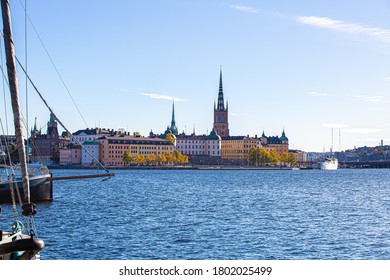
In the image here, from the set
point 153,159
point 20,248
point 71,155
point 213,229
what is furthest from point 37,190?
point 71,155

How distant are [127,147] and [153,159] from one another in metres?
8.23

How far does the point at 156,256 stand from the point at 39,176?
24.0 metres

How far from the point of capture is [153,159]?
599ft

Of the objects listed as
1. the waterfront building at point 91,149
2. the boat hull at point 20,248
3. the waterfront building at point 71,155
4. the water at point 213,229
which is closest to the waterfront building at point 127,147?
the waterfront building at point 91,149

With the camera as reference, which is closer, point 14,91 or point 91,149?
point 14,91

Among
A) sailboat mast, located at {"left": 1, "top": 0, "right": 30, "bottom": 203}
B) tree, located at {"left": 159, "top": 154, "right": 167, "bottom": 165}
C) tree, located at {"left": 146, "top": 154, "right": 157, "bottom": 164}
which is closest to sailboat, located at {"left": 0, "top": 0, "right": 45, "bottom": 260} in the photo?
sailboat mast, located at {"left": 1, "top": 0, "right": 30, "bottom": 203}

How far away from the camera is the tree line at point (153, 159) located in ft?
586

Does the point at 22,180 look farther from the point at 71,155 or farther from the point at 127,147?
the point at 71,155

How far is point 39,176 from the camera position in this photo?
149ft

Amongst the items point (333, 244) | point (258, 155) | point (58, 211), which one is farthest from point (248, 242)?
point (258, 155)

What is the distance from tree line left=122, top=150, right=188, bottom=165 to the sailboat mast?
16258 cm

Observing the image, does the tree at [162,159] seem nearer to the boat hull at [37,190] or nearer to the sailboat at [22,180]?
the boat hull at [37,190]

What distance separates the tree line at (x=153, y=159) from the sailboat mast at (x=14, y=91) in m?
163
